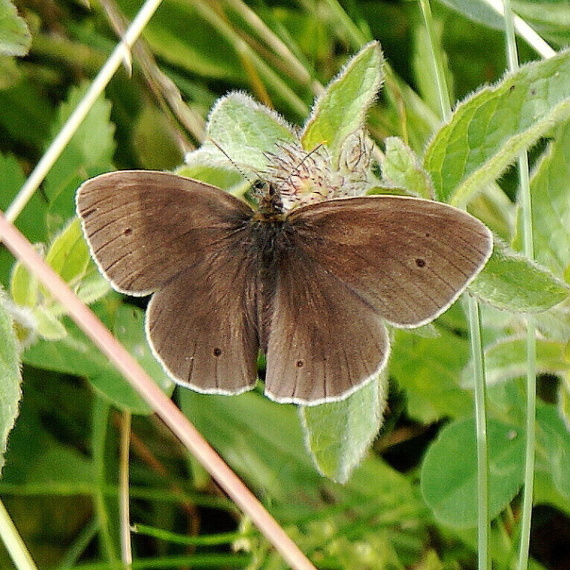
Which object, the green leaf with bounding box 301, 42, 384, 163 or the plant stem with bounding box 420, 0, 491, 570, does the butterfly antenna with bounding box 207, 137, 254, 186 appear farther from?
the plant stem with bounding box 420, 0, 491, 570

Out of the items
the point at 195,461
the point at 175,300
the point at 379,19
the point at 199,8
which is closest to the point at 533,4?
the point at 379,19

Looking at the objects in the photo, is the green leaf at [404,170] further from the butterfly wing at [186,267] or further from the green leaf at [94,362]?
the green leaf at [94,362]

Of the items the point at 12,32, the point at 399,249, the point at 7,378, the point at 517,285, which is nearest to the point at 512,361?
the point at 517,285

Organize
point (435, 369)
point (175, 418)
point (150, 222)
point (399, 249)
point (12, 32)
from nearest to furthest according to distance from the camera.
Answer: point (175, 418)
point (399, 249)
point (150, 222)
point (12, 32)
point (435, 369)

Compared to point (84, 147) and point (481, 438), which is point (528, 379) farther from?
point (84, 147)

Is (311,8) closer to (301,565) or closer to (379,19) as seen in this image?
(379,19)

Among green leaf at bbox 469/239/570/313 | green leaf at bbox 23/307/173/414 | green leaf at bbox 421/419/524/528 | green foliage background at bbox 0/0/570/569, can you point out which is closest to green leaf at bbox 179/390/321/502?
green foliage background at bbox 0/0/570/569

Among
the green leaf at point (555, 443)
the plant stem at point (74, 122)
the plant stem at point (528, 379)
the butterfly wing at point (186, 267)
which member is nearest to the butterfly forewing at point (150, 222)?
the butterfly wing at point (186, 267)
